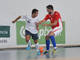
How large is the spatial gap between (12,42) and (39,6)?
4.92ft

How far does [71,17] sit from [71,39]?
0.77m

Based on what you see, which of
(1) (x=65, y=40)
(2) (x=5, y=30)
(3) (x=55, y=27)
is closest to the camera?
(3) (x=55, y=27)

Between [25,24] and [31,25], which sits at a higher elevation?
[25,24]

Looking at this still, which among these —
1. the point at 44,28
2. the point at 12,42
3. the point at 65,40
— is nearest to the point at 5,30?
the point at 12,42

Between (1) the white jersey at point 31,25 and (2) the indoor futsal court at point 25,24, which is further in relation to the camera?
(2) the indoor futsal court at point 25,24

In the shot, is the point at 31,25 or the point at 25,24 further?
the point at 25,24

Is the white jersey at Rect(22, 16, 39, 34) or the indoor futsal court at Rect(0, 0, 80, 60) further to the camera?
the indoor futsal court at Rect(0, 0, 80, 60)

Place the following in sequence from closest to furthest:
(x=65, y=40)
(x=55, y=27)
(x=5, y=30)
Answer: (x=55, y=27) < (x=5, y=30) < (x=65, y=40)

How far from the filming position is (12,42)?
6.86 m

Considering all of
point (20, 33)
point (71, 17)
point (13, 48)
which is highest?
point (71, 17)

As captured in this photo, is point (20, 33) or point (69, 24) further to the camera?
point (69, 24)

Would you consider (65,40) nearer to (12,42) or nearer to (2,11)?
(12,42)

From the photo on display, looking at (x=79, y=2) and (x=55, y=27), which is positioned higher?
(x=79, y=2)

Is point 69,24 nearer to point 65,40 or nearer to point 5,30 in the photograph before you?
point 65,40
